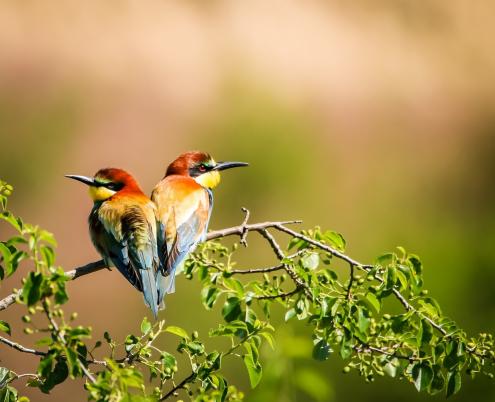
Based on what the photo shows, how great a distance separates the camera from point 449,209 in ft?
27.2

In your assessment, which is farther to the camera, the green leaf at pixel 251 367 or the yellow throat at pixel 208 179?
the yellow throat at pixel 208 179

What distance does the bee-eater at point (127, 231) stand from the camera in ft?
6.77

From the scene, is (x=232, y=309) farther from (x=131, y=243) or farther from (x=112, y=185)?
(x=112, y=185)

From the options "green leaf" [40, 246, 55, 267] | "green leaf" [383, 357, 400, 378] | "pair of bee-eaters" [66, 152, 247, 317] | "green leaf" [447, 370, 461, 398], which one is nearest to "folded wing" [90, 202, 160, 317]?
"pair of bee-eaters" [66, 152, 247, 317]

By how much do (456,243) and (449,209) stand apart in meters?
1.38

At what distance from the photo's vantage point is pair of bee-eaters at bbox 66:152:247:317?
207 cm

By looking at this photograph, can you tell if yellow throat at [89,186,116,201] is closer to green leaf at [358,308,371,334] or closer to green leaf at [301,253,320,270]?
A: green leaf at [301,253,320,270]

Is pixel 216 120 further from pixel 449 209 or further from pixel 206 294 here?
pixel 206 294

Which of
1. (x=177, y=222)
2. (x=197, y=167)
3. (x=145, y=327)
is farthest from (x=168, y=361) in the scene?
(x=197, y=167)

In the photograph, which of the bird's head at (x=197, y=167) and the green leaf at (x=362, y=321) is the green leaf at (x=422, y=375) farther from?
the bird's head at (x=197, y=167)

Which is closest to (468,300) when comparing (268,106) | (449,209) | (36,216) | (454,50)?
(449,209)

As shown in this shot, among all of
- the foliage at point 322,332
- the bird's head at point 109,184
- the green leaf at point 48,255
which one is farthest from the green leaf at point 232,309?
the bird's head at point 109,184

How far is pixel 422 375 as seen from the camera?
1.48m

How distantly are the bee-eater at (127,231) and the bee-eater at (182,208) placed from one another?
0.04 meters
